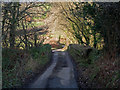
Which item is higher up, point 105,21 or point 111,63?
point 105,21

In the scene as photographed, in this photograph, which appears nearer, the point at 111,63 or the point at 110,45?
the point at 111,63

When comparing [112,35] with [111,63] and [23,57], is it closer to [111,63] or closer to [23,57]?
[111,63]

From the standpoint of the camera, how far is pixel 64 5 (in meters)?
27.9

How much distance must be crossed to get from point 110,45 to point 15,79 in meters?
5.36

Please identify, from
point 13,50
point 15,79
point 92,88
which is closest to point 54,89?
point 92,88

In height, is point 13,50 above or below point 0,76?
above

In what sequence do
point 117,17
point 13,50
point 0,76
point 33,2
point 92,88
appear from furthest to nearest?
1. point 33,2
2. point 13,50
3. point 0,76
4. point 117,17
5. point 92,88

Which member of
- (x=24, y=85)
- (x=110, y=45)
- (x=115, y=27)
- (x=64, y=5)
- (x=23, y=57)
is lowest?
(x=24, y=85)

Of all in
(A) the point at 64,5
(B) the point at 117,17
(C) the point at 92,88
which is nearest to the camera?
(C) the point at 92,88

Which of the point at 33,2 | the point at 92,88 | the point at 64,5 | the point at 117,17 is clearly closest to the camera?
the point at 92,88

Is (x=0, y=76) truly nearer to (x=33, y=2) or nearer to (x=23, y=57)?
(x=23, y=57)

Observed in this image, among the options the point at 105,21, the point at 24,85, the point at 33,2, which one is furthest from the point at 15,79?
the point at 33,2

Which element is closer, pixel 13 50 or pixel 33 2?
pixel 13 50

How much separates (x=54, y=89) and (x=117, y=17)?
453 centimetres
